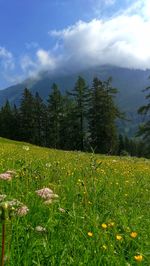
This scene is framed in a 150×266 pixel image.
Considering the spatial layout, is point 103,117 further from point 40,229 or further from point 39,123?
point 40,229

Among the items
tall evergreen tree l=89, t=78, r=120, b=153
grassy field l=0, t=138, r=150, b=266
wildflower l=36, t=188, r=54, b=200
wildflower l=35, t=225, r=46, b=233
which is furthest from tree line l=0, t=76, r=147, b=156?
wildflower l=35, t=225, r=46, b=233

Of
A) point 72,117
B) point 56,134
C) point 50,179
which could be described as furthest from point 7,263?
point 56,134

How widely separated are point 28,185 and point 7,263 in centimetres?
307

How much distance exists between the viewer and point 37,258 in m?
4.32

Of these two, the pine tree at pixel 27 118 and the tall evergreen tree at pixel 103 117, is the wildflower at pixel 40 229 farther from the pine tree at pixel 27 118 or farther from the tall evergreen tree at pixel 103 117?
the pine tree at pixel 27 118

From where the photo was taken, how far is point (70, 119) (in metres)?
85.5

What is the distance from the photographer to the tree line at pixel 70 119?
3120 inches

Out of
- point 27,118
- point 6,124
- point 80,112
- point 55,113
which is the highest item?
point 55,113

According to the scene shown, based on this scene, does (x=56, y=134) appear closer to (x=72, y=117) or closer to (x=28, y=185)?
(x=72, y=117)

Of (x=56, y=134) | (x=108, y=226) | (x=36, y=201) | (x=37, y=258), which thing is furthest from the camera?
(x=56, y=134)

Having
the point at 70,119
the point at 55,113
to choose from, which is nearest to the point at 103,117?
the point at 70,119

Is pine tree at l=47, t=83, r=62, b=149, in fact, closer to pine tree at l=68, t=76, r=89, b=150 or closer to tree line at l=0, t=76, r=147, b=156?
tree line at l=0, t=76, r=147, b=156

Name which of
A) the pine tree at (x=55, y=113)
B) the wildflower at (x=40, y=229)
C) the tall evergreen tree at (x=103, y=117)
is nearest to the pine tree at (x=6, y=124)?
the pine tree at (x=55, y=113)

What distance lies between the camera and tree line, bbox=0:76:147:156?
260 ft
